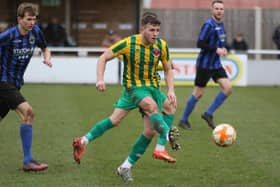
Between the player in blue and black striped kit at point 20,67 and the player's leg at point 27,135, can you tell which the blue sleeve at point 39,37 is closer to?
the player in blue and black striped kit at point 20,67

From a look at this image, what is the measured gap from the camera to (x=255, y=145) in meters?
10.1

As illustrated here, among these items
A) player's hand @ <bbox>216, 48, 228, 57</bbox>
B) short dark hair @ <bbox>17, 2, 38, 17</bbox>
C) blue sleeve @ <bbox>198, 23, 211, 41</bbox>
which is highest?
short dark hair @ <bbox>17, 2, 38, 17</bbox>

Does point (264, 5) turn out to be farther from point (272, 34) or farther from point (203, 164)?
point (203, 164)

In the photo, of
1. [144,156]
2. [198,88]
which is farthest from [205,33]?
[144,156]

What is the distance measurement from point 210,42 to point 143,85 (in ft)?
13.3

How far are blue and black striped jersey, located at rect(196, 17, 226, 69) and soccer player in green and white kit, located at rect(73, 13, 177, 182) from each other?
372 cm

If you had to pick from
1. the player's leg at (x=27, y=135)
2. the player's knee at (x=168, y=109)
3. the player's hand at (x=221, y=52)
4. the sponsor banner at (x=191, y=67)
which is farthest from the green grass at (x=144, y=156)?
the sponsor banner at (x=191, y=67)

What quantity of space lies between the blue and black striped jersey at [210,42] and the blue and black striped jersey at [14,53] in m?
3.80

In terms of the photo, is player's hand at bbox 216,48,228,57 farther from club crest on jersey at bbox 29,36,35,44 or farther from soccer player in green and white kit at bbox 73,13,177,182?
club crest on jersey at bbox 29,36,35,44

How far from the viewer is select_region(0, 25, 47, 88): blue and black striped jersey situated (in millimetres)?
8312

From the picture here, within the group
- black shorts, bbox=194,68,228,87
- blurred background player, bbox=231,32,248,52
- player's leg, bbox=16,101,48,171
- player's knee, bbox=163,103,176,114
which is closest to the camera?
player's knee, bbox=163,103,176,114

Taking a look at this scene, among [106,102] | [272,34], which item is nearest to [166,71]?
[106,102]

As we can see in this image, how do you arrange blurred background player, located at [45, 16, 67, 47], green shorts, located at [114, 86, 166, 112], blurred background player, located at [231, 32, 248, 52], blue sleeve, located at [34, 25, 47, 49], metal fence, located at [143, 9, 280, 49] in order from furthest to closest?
1. metal fence, located at [143, 9, 280, 49]
2. blurred background player, located at [45, 16, 67, 47]
3. blurred background player, located at [231, 32, 248, 52]
4. blue sleeve, located at [34, 25, 47, 49]
5. green shorts, located at [114, 86, 166, 112]

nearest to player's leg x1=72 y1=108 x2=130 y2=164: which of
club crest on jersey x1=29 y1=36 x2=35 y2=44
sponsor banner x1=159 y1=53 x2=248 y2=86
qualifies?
club crest on jersey x1=29 y1=36 x2=35 y2=44
